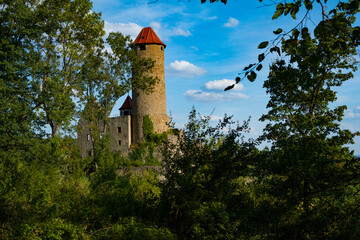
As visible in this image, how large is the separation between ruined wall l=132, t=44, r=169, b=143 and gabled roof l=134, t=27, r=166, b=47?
0.39 meters

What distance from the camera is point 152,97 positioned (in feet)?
110

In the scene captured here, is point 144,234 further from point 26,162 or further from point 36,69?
point 36,69

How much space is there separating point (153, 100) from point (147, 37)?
6353mm

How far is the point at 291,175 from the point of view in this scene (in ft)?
28.2

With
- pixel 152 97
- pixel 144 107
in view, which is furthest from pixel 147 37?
pixel 144 107

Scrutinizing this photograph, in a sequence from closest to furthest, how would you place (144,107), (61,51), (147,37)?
1. (61,51)
2. (144,107)
3. (147,37)

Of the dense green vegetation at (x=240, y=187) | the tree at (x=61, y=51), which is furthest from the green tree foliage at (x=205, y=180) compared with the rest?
the tree at (x=61, y=51)

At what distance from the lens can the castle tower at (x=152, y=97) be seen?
110ft

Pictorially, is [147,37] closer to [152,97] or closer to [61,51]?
[152,97]

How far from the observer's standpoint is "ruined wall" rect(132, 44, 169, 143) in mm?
33562

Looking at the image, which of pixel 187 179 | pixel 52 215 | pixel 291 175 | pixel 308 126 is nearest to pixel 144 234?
pixel 187 179

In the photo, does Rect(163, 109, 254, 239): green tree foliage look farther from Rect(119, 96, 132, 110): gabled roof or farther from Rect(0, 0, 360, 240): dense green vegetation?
Rect(119, 96, 132, 110): gabled roof

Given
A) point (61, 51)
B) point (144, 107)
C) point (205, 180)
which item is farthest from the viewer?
point (144, 107)

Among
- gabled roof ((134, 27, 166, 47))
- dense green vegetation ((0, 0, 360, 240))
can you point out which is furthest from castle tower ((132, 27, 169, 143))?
dense green vegetation ((0, 0, 360, 240))
